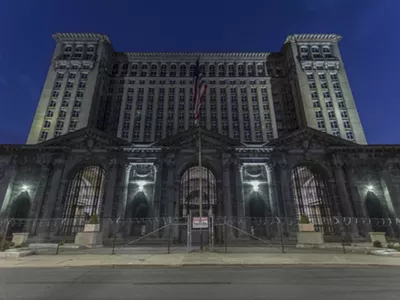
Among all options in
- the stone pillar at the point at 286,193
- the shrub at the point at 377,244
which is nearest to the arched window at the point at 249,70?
the stone pillar at the point at 286,193

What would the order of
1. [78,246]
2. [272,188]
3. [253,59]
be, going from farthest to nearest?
[253,59], [272,188], [78,246]

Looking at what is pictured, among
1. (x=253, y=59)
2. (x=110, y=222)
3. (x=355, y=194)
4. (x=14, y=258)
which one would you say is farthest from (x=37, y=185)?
(x=253, y=59)

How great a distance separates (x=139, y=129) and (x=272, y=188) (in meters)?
41.0

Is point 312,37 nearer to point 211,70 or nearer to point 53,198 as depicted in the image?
point 211,70

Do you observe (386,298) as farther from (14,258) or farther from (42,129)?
(42,129)

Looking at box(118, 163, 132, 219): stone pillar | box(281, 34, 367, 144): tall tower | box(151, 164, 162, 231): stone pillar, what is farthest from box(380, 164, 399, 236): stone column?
box(118, 163, 132, 219): stone pillar

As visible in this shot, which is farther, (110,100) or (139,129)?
(110,100)

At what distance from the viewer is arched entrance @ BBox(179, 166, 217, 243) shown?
3262cm

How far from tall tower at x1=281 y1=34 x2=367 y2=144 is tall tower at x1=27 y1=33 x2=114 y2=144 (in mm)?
58431

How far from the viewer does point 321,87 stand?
197ft

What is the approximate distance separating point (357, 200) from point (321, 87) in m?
40.8

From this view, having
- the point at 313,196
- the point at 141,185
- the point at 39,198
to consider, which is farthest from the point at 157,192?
the point at 313,196

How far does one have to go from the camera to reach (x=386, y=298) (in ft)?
19.4

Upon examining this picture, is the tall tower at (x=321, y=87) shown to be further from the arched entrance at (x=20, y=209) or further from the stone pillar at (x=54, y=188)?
the arched entrance at (x=20, y=209)
